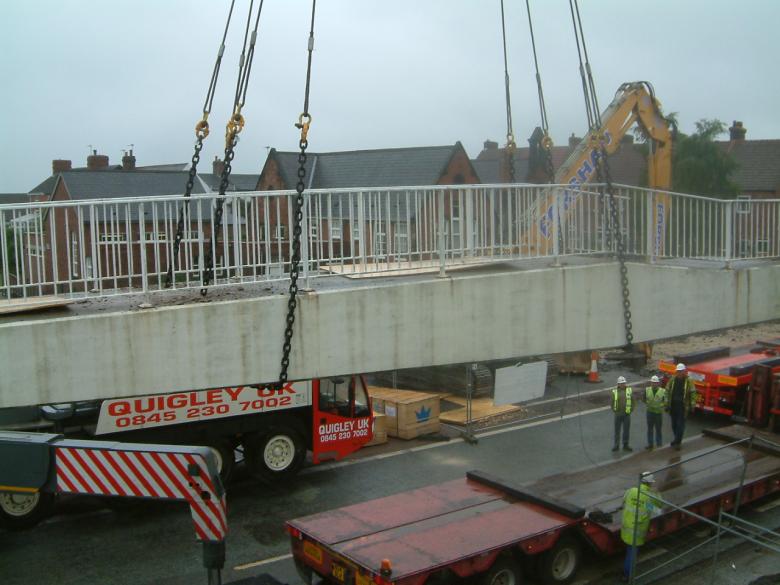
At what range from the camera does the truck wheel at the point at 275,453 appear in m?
13.8

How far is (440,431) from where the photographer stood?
17078 mm

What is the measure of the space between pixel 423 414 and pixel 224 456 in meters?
4.88

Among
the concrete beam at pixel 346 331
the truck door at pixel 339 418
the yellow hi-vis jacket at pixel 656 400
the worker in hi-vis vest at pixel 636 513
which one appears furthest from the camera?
the yellow hi-vis jacket at pixel 656 400

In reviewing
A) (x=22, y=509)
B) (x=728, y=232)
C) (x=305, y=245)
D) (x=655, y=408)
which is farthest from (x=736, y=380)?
(x=22, y=509)

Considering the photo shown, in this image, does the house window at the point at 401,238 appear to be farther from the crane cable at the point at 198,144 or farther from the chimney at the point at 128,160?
the chimney at the point at 128,160

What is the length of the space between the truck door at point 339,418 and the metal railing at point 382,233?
20.3 feet

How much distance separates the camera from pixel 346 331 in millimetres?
6250

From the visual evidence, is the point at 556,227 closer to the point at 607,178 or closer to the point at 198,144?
the point at 607,178

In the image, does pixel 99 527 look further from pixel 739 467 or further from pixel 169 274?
pixel 739 467

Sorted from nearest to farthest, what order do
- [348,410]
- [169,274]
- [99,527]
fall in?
[169,274] → [99,527] → [348,410]

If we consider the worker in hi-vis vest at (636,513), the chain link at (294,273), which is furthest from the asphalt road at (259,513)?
the chain link at (294,273)

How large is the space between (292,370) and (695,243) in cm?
591

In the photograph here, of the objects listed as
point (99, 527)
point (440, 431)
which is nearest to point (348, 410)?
point (440, 431)

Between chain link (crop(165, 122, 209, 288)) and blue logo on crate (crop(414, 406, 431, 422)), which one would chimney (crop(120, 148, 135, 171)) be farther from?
chain link (crop(165, 122, 209, 288))
